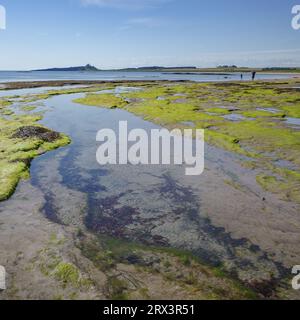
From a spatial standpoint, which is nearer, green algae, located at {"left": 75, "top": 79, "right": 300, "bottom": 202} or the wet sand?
the wet sand

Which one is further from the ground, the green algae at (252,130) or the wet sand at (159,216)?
the green algae at (252,130)

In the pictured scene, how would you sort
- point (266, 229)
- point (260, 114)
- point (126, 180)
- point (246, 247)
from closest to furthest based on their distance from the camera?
point (246, 247) → point (266, 229) → point (126, 180) → point (260, 114)

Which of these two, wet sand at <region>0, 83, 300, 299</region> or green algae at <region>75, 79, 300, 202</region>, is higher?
green algae at <region>75, 79, 300, 202</region>

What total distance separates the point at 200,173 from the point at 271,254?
7.33 meters

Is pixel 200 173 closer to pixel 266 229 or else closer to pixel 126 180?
pixel 126 180

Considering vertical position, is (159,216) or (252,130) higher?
(252,130)

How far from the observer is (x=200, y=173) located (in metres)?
16.1

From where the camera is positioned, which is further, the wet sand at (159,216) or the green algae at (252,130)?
the green algae at (252,130)

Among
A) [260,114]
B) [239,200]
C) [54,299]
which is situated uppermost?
[260,114]

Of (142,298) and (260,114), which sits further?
(260,114)

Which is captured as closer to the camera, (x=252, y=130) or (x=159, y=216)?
(x=159, y=216)
